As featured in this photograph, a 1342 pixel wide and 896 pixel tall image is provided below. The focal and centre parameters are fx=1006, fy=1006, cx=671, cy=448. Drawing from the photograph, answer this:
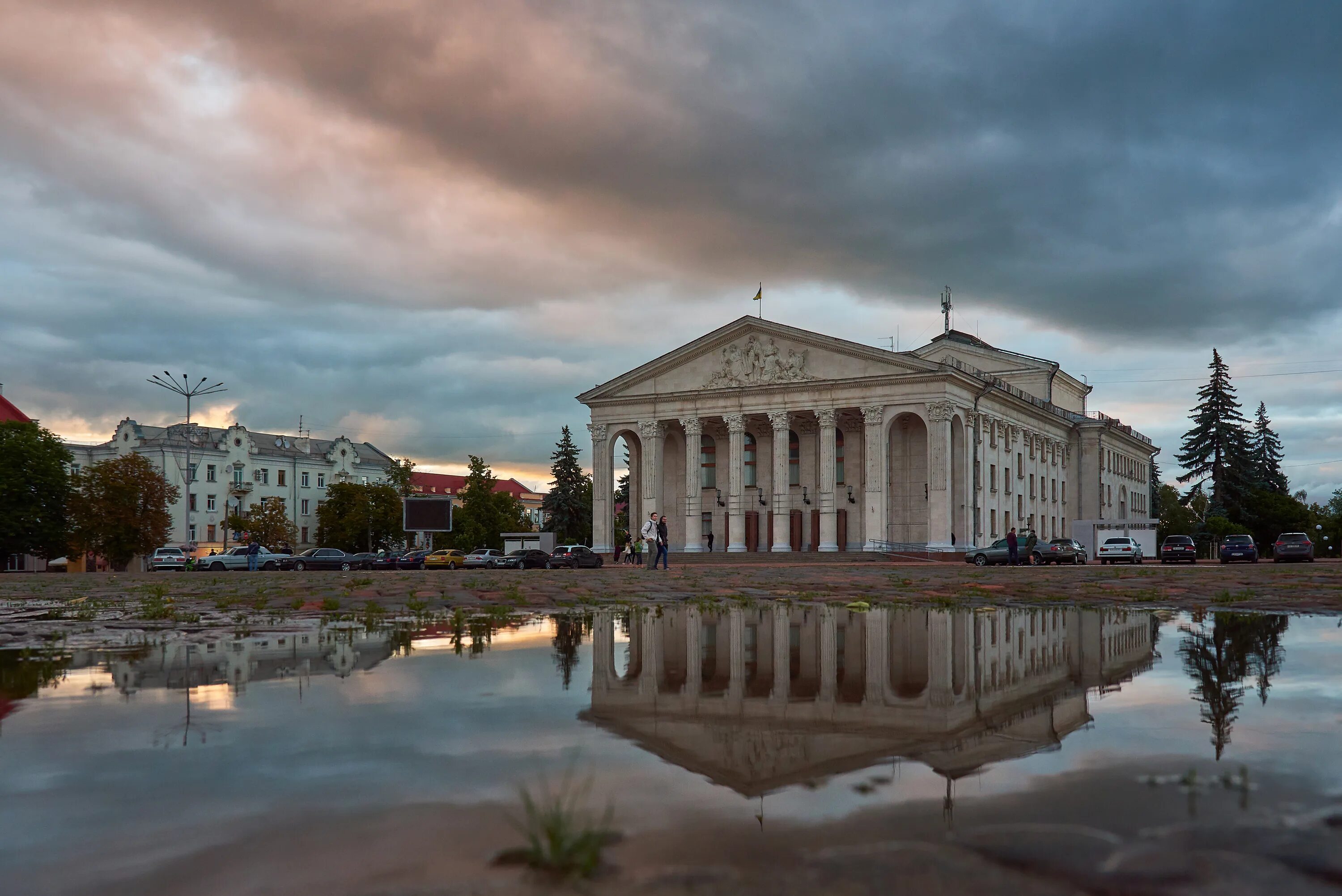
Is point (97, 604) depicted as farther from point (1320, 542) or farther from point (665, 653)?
point (1320, 542)

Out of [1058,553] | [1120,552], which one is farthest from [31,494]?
[1120,552]

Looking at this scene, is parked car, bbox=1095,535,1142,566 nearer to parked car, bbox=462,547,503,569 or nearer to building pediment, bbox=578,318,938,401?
building pediment, bbox=578,318,938,401

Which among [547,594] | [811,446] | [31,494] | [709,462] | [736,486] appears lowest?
[547,594]

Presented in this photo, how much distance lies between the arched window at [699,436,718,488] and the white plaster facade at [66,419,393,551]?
147ft

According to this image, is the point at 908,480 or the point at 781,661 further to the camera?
the point at 908,480

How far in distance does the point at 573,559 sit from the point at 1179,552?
31.3 m

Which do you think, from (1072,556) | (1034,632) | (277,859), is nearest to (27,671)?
(277,859)

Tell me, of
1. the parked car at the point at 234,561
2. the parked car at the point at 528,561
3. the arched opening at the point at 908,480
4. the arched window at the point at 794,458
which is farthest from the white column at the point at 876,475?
the parked car at the point at 234,561

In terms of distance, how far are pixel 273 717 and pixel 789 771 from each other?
248 cm

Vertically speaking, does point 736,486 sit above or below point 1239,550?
above

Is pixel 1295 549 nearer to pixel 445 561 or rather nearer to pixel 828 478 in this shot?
pixel 828 478

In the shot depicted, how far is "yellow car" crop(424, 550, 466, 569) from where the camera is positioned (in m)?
57.8

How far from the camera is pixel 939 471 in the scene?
2219 inches

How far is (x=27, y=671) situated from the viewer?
641cm
